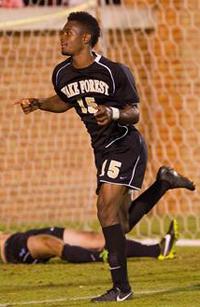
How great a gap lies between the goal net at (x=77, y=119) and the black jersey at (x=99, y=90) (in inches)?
233

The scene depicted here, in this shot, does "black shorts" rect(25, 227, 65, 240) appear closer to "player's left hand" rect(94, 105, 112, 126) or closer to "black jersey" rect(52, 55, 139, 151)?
"black jersey" rect(52, 55, 139, 151)

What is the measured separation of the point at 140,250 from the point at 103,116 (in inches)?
118

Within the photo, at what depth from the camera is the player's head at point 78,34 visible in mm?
7812

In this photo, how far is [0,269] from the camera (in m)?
9.84

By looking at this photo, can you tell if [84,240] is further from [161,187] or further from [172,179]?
[172,179]

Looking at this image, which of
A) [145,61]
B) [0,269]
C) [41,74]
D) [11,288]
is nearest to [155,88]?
[145,61]

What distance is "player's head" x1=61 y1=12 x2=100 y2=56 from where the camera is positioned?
7812mm

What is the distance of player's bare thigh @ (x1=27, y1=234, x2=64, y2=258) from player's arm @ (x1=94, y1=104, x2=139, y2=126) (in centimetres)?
231

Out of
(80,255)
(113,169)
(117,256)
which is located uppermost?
(113,169)

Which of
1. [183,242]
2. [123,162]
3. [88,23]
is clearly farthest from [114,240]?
[183,242]

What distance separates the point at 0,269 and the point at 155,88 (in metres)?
5.04

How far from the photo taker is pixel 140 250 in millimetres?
10078

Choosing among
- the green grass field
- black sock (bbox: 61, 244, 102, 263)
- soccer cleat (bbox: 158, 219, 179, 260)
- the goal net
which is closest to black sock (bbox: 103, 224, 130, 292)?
the green grass field

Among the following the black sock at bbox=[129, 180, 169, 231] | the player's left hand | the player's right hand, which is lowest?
the black sock at bbox=[129, 180, 169, 231]
